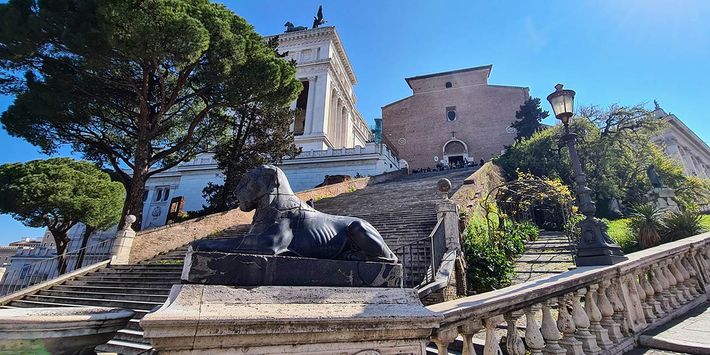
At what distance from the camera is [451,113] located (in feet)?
116

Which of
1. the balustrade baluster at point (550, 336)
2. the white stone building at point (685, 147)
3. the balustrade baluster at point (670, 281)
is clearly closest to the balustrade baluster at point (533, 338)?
the balustrade baluster at point (550, 336)

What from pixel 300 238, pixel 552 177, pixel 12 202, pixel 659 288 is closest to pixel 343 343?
pixel 300 238

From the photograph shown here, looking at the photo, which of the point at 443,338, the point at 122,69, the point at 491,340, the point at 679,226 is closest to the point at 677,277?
the point at 491,340

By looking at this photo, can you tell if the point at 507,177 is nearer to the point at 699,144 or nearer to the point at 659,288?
the point at 659,288

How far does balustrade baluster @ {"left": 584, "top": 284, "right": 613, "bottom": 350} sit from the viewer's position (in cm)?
290

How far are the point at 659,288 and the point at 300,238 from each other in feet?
14.1

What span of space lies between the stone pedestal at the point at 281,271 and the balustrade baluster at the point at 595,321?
2.09 m

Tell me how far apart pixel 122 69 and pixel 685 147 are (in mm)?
50170

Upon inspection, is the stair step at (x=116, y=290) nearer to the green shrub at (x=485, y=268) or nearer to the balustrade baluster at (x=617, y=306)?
the green shrub at (x=485, y=268)

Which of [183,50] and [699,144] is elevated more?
[699,144]

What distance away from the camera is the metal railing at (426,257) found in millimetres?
6793

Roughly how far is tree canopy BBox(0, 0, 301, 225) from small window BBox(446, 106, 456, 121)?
78.2 ft

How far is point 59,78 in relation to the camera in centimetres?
1151

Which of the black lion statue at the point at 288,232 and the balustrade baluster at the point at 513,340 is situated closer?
the black lion statue at the point at 288,232
